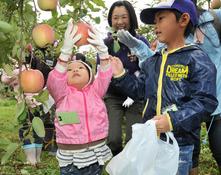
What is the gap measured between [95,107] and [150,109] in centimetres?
60

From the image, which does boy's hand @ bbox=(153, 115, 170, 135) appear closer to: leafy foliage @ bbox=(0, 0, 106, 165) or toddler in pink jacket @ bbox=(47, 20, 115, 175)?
leafy foliage @ bbox=(0, 0, 106, 165)

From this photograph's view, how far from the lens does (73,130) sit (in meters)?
2.77

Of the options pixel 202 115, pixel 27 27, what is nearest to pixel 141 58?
pixel 202 115


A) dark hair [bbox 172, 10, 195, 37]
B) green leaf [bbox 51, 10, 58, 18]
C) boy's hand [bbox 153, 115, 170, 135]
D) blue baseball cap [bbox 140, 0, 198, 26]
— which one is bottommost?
boy's hand [bbox 153, 115, 170, 135]

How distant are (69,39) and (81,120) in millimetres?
814

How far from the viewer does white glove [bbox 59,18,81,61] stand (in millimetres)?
1879

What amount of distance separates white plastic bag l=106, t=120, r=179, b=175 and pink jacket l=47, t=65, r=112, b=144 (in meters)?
0.69

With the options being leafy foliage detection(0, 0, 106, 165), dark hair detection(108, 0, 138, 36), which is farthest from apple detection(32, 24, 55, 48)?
dark hair detection(108, 0, 138, 36)

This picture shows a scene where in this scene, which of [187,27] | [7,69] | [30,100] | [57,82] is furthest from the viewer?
[57,82]

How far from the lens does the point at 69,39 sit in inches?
81.7

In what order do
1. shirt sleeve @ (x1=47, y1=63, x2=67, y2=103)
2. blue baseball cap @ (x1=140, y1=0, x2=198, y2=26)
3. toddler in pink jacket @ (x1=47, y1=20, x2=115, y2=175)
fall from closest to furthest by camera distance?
blue baseball cap @ (x1=140, y1=0, x2=198, y2=26) < shirt sleeve @ (x1=47, y1=63, x2=67, y2=103) < toddler in pink jacket @ (x1=47, y1=20, x2=115, y2=175)

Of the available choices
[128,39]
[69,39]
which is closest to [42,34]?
[69,39]

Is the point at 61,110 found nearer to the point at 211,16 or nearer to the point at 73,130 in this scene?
the point at 73,130

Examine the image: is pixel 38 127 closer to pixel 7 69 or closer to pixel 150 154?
pixel 7 69
